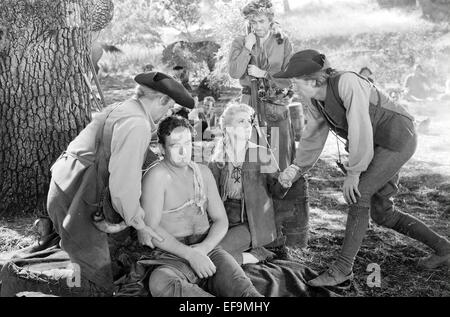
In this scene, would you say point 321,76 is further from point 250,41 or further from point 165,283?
point 165,283

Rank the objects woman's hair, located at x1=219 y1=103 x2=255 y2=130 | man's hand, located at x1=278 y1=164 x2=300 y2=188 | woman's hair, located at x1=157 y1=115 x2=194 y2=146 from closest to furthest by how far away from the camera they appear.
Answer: woman's hair, located at x1=157 y1=115 x2=194 y2=146, woman's hair, located at x1=219 y1=103 x2=255 y2=130, man's hand, located at x1=278 y1=164 x2=300 y2=188

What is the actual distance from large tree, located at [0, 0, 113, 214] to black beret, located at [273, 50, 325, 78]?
1849 mm

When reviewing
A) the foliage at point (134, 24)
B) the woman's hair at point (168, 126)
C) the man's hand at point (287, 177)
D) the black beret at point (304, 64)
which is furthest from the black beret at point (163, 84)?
the foliage at point (134, 24)

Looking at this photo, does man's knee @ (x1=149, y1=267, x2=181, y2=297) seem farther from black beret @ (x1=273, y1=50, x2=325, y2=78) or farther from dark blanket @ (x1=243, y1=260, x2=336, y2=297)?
black beret @ (x1=273, y1=50, x2=325, y2=78)

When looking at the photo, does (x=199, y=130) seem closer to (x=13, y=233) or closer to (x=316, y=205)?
(x=316, y=205)

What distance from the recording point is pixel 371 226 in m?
4.14

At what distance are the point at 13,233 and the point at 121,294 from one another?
159 cm

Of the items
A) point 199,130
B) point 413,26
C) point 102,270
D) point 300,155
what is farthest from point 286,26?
point 102,270

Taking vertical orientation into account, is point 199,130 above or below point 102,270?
below

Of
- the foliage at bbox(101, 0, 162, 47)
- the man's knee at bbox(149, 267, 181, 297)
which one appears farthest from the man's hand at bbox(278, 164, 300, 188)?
the foliage at bbox(101, 0, 162, 47)

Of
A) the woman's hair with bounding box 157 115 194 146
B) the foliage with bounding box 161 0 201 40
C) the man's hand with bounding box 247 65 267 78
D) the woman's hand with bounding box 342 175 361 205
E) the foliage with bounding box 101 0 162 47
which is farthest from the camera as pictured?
the foliage with bounding box 101 0 162 47

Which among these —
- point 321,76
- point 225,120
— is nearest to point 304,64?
point 321,76

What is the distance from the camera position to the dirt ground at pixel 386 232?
10.5 feet

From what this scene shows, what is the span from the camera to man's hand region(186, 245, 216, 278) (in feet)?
8.75
